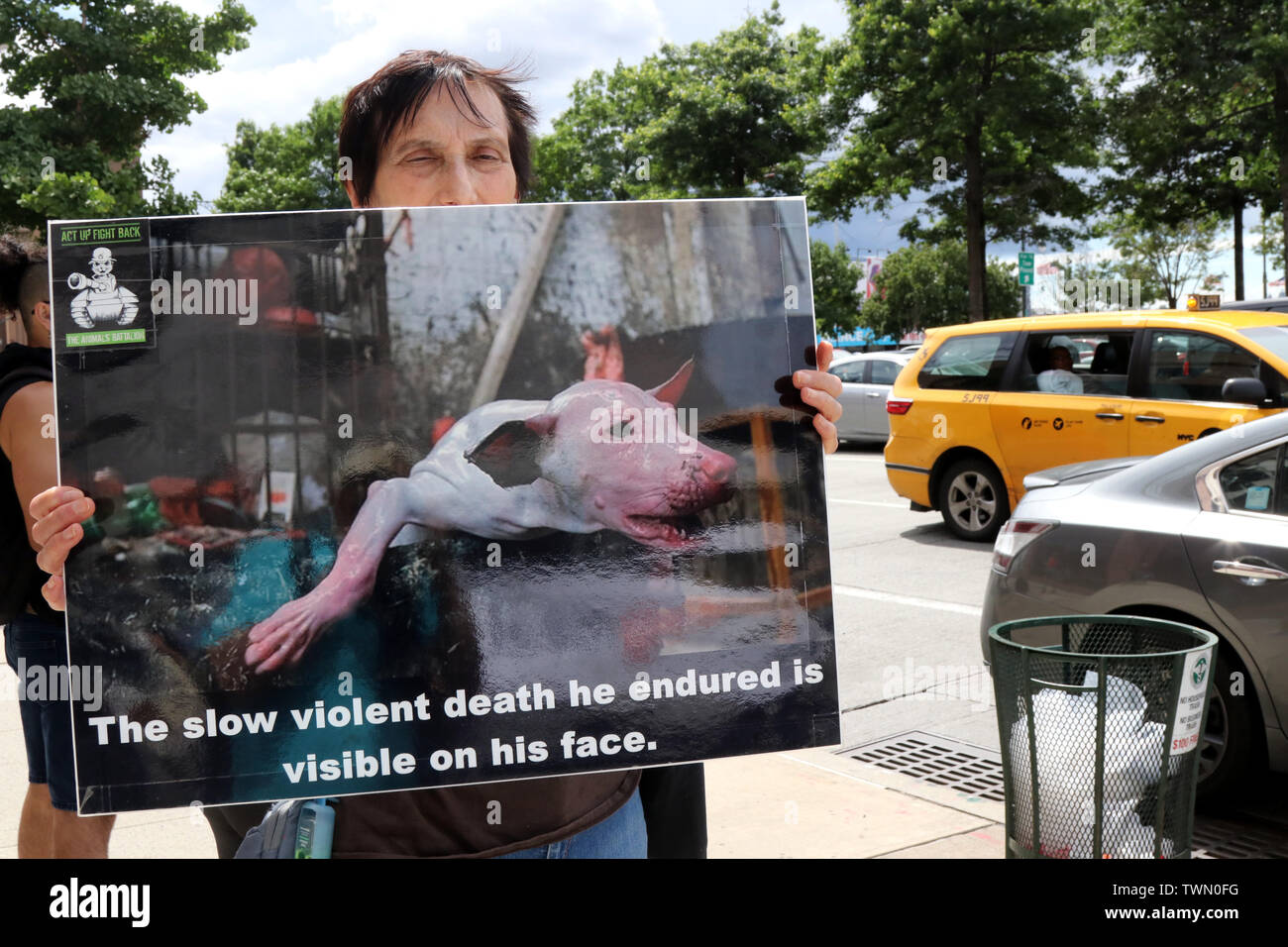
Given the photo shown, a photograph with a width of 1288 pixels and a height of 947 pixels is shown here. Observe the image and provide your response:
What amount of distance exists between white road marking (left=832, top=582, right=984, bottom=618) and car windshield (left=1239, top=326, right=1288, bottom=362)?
290cm

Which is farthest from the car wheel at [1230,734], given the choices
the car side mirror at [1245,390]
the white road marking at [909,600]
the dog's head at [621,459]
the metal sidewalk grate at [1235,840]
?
the car side mirror at [1245,390]

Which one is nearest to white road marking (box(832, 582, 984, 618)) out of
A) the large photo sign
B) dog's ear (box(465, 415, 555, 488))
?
the large photo sign

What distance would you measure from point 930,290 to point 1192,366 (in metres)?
58.4

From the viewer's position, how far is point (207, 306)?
1.90m

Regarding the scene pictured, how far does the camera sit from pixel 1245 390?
8219 mm

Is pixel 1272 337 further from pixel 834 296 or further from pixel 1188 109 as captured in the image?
pixel 834 296

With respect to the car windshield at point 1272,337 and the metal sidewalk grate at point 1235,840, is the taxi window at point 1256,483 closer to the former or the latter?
the metal sidewalk grate at point 1235,840

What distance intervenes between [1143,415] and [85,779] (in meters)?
8.49

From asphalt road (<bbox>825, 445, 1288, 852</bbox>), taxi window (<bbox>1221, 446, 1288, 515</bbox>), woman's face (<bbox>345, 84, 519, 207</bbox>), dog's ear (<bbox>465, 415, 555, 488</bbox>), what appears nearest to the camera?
dog's ear (<bbox>465, 415, 555, 488</bbox>)

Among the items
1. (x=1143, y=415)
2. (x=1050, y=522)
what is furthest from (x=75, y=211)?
(x=1050, y=522)

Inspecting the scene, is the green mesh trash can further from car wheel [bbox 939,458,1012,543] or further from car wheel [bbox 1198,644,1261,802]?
car wheel [bbox 939,458,1012,543]

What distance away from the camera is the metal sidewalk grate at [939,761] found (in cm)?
489

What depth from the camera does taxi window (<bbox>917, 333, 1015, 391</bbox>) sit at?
32.9 feet

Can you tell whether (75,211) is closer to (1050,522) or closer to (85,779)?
(1050,522)
